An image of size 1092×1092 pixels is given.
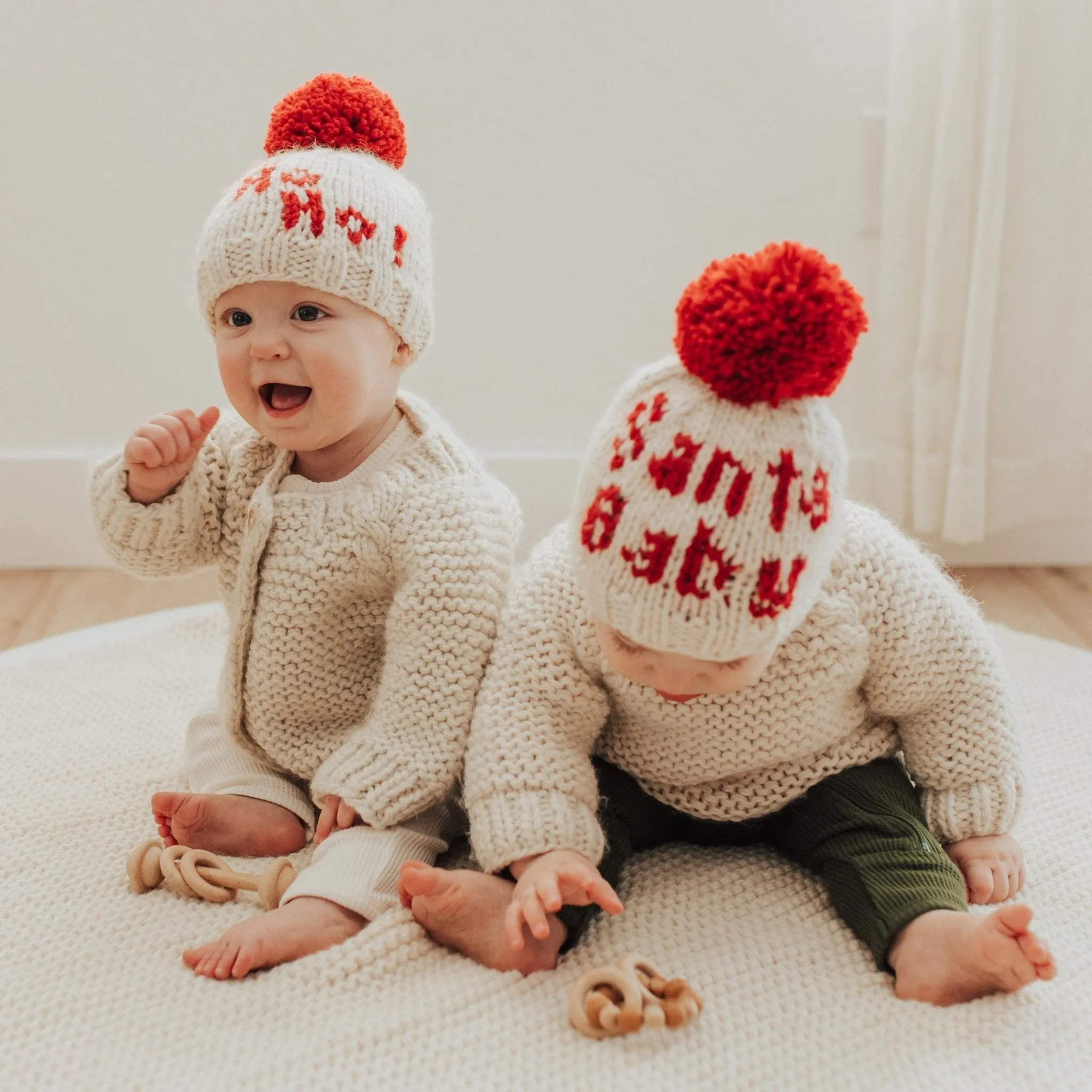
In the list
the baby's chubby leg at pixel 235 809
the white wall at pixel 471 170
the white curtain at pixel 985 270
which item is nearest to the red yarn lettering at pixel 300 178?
the baby's chubby leg at pixel 235 809

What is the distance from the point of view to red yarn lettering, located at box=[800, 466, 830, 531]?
73 centimetres

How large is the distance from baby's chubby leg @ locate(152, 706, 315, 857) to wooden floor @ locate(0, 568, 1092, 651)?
627mm

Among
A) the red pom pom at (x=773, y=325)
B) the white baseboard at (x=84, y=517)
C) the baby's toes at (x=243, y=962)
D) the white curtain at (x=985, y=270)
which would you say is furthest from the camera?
the white baseboard at (x=84, y=517)

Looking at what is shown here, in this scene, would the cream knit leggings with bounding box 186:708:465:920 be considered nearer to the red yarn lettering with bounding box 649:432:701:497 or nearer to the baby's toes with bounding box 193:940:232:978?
the baby's toes with bounding box 193:940:232:978

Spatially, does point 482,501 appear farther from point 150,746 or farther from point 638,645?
point 150,746

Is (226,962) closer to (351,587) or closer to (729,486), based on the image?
(351,587)

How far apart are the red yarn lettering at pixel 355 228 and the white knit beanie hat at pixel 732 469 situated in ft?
0.96

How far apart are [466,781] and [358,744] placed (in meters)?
0.10

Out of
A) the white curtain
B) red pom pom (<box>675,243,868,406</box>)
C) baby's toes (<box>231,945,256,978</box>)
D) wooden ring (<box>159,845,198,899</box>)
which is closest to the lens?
red pom pom (<box>675,243,868,406</box>)

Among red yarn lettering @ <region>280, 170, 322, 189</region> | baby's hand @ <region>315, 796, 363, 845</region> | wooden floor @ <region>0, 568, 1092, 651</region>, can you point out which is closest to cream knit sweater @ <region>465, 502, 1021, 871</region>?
baby's hand @ <region>315, 796, 363, 845</region>

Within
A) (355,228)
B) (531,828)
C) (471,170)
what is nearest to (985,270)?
(471,170)

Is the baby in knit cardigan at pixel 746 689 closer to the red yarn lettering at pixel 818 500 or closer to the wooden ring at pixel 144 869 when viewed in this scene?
the red yarn lettering at pixel 818 500

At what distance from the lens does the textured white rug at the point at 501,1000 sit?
752 mm

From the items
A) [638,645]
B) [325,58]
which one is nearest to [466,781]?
[638,645]
